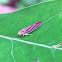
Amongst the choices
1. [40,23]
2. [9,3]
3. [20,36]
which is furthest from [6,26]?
[9,3]

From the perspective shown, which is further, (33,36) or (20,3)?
(20,3)

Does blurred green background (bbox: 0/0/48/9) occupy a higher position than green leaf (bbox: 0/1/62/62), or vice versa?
green leaf (bbox: 0/1/62/62)

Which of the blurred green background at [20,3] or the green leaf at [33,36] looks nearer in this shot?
the green leaf at [33,36]

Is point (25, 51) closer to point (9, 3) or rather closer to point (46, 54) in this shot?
point (46, 54)

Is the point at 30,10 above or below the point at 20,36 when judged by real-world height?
above

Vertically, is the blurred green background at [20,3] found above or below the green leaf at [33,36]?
below

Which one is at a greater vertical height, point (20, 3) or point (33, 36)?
point (33, 36)

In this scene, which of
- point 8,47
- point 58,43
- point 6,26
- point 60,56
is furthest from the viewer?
point 6,26

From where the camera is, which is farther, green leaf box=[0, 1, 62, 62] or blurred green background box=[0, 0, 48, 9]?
blurred green background box=[0, 0, 48, 9]
